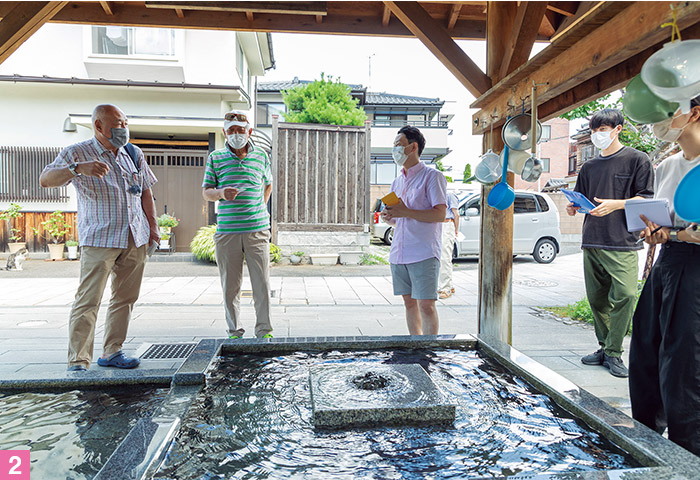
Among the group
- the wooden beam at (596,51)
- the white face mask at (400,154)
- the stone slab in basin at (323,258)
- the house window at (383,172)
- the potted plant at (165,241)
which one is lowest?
the stone slab in basin at (323,258)

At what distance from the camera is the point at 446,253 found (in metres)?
7.10

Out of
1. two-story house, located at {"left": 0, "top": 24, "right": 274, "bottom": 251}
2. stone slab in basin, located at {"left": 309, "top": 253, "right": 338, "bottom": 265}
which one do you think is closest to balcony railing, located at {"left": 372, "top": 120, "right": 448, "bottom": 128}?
two-story house, located at {"left": 0, "top": 24, "right": 274, "bottom": 251}

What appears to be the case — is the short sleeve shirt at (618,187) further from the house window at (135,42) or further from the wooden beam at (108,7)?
the house window at (135,42)

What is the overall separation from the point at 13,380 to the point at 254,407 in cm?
125

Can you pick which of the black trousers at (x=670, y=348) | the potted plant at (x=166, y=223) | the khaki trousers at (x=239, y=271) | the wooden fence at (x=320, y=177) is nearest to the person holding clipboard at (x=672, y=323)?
the black trousers at (x=670, y=348)

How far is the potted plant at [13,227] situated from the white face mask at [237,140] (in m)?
9.76

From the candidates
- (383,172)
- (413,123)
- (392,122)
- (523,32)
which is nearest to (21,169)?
(523,32)

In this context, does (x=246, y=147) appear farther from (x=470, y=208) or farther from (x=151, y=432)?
(x=470, y=208)

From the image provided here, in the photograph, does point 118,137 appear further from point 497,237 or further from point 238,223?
point 497,237

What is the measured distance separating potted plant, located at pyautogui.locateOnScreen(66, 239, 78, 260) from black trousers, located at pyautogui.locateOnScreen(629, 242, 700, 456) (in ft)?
39.3

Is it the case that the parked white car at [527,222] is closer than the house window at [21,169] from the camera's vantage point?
No

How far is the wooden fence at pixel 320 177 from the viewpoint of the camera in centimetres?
1136

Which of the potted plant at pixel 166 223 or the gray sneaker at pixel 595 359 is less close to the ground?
the potted plant at pixel 166 223

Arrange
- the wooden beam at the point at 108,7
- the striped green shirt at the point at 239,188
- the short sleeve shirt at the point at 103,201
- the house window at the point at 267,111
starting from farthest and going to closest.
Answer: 1. the house window at the point at 267,111
2. the wooden beam at the point at 108,7
3. the striped green shirt at the point at 239,188
4. the short sleeve shirt at the point at 103,201
